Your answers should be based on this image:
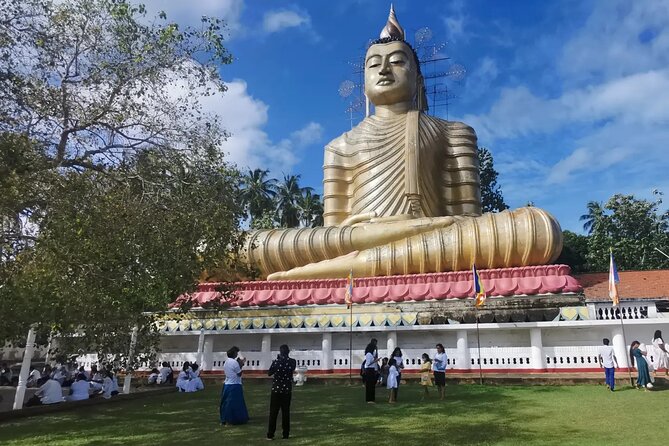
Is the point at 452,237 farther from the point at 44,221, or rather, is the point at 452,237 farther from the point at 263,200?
the point at 263,200

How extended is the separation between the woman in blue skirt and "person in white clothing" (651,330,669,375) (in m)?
9.49

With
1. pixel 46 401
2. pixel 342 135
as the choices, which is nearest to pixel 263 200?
pixel 342 135

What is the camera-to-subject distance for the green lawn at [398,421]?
6836 mm

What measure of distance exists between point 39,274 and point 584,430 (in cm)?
821

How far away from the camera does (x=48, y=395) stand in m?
11.1

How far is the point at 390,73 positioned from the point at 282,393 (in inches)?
740

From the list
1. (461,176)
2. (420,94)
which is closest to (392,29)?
(420,94)

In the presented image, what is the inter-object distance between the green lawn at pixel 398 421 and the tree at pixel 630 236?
23919mm

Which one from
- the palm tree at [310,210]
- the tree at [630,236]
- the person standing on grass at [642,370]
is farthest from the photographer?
the palm tree at [310,210]

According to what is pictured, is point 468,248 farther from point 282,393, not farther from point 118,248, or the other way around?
point 282,393

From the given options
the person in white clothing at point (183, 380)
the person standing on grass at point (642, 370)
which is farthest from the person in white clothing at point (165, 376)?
the person standing on grass at point (642, 370)

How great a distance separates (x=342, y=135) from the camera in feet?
78.4

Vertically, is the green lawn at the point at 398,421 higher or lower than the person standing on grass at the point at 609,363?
lower

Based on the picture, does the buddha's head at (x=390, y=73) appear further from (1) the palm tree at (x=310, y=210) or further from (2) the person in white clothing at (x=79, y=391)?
(1) the palm tree at (x=310, y=210)
